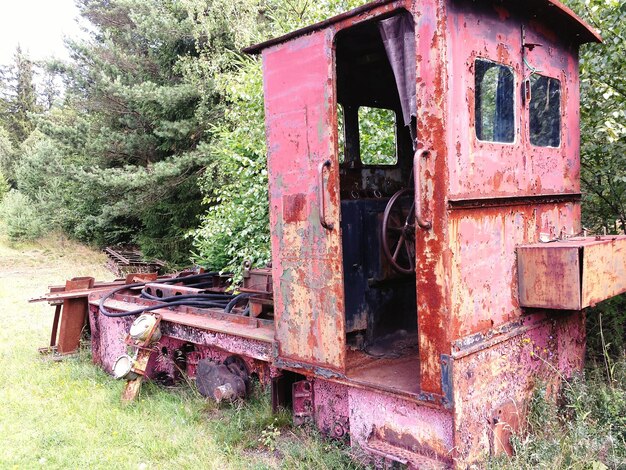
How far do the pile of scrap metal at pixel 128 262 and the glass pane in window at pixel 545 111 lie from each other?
12965 mm

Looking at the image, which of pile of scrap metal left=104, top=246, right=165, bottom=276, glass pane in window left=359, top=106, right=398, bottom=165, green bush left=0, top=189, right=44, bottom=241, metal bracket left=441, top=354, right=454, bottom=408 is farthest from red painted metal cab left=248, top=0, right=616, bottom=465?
green bush left=0, top=189, right=44, bottom=241

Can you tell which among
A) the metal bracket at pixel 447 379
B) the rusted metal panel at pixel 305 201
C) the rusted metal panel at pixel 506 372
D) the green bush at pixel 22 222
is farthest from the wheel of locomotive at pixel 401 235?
the green bush at pixel 22 222

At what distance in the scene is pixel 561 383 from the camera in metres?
3.95

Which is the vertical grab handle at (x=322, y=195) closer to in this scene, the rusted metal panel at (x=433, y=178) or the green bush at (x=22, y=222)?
the rusted metal panel at (x=433, y=178)

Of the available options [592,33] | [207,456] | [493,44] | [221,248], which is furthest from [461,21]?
[221,248]

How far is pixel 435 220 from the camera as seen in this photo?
296 centimetres

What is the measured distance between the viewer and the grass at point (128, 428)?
3912mm

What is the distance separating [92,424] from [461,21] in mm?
4274

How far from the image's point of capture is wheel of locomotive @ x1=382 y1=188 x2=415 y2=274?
13.0 feet

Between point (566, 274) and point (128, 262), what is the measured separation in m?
15.2

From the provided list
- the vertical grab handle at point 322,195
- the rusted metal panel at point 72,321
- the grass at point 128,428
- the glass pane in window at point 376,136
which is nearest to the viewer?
the vertical grab handle at point 322,195

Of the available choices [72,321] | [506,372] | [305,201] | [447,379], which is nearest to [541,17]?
[305,201]

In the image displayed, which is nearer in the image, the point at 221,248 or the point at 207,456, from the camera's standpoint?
the point at 207,456

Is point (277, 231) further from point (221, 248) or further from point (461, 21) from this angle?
point (221, 248)
